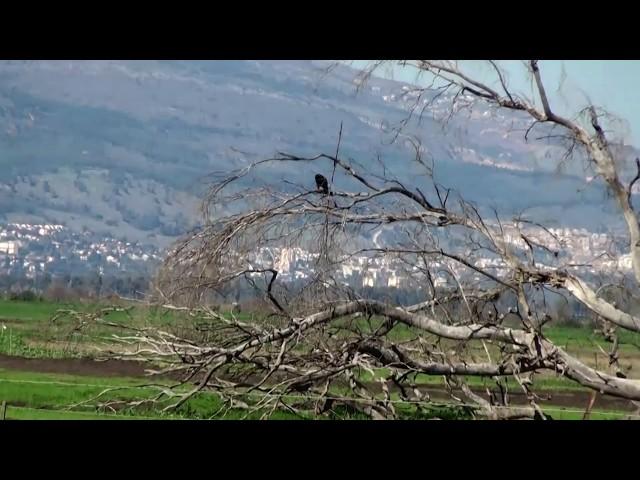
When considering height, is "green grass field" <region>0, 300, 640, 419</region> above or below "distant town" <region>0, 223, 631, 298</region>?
below

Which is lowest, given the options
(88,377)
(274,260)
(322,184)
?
(88,377)

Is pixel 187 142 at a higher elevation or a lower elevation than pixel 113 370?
higher

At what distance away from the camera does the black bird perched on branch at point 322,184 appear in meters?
8.79

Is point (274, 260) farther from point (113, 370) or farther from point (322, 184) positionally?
point (113, 370)

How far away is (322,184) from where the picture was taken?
28.9 feet

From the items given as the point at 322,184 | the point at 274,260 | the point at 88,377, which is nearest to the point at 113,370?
the point at 88,377

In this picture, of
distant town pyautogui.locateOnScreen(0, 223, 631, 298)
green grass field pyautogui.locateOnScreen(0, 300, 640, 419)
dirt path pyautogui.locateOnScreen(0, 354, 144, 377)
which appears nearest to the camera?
green grass field pyautogui.locateOnScreen(0, 300, 640, 419)

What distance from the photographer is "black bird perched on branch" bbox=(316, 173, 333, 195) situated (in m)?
8.79

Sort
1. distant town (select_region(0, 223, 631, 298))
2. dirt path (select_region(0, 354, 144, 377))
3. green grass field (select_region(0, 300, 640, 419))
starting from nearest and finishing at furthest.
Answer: green grass field (select_region(0, 300, 640, 419))
distant town (select_region(0, 223, 631, 298))
dirt path (select_region(0, 354, 144, 377))

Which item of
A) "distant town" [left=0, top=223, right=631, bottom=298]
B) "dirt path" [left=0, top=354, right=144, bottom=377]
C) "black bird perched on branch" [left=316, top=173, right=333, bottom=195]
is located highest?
"black bird perched on branch" [left=316, top=173, right=333, bottom=195]

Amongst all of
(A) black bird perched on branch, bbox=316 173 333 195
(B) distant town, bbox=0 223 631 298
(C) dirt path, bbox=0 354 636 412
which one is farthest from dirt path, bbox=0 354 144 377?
(A) black bird perched on branch, bbox=316 173 333 195

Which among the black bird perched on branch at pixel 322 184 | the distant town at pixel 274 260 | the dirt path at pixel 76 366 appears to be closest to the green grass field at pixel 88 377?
the dirt path at pixel 76 366

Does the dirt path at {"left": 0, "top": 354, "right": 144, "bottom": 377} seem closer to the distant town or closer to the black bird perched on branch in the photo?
the distant town

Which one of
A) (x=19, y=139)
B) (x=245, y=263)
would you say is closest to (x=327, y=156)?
(x=245, y=263)
